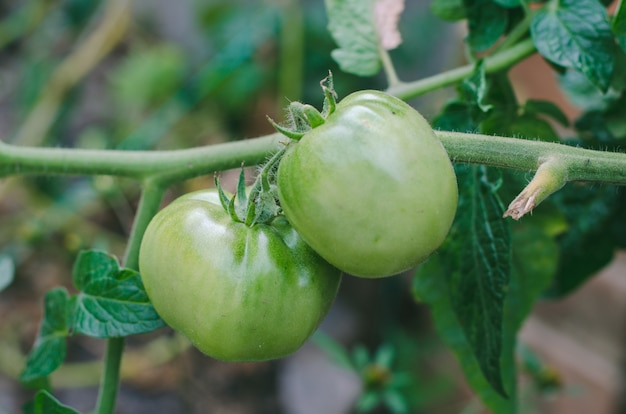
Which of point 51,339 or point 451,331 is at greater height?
point 51,339

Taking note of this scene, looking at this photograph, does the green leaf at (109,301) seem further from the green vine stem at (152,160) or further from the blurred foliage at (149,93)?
the blurred foliage at (149,93)

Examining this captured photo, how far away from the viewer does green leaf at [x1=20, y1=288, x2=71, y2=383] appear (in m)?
0.51

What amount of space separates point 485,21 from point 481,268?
216 millimetres

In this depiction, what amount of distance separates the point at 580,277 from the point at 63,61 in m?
1.36

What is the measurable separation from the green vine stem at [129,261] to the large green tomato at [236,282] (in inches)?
3.4

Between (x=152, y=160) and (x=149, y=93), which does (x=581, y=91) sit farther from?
(x=149, y=93)

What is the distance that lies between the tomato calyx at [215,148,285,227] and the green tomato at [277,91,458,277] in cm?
4

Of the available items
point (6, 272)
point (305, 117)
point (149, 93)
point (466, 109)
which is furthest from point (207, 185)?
point (305, 117)

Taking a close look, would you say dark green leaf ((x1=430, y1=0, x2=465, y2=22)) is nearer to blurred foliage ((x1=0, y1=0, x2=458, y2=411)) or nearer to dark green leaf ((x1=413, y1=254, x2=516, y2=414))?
dark green leaf ((x1=413, y1=254, x2=516, y2=414))

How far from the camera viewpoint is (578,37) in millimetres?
495

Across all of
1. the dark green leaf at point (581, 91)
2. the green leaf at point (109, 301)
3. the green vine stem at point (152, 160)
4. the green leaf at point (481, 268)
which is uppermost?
the green vine stem at point (152, 160)

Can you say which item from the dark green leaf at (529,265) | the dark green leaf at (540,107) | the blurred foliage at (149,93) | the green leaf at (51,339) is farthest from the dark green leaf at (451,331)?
the blurred foliage at (149,93)

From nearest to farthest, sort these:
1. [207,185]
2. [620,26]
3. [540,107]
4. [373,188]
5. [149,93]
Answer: [373,188]
[620,26]
[540,107]
[207,185]
[149,93]

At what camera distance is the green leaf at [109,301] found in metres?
0.46
